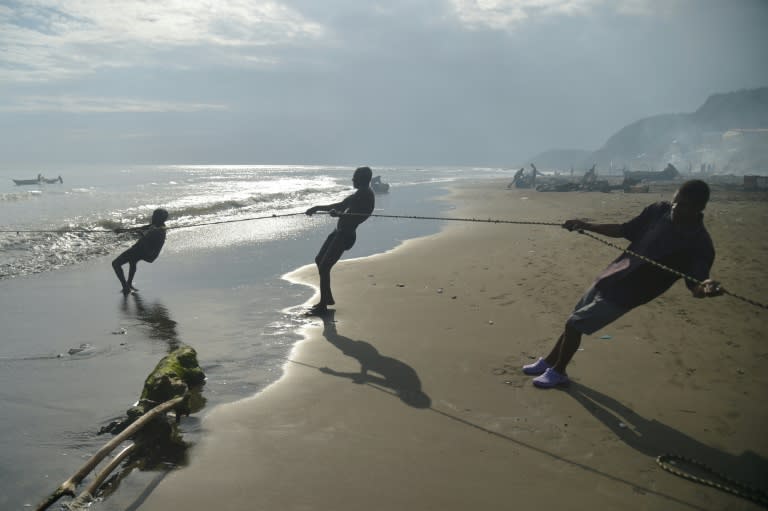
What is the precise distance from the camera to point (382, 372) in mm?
5156

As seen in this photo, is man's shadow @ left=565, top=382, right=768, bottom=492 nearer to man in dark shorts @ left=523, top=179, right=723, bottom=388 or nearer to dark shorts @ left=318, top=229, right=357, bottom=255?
man in dark shorts @ left=523, top=179, right=723, bottom=388

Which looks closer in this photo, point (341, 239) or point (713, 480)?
point (713, 480)

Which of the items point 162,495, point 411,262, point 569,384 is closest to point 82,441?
point 162,495

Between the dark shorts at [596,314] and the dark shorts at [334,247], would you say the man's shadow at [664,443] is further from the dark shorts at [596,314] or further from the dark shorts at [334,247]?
the dark shorts at [334,247]

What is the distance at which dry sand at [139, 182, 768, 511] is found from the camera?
3.11 meters

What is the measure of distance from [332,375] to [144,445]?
78.8 inches

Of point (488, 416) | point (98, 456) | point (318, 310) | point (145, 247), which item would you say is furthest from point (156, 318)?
point (488, 416)

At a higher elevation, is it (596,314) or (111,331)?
(596,314)

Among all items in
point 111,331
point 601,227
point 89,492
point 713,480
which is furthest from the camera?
point 111,331

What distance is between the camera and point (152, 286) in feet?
30.6

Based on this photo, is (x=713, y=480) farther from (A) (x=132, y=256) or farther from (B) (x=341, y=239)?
(A) (x=132, y=256)

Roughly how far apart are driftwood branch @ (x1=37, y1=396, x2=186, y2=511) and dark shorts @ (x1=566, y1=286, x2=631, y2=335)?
3.63 metres

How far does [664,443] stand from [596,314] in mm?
1168

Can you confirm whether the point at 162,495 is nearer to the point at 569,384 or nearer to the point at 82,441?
the point at 82,441
